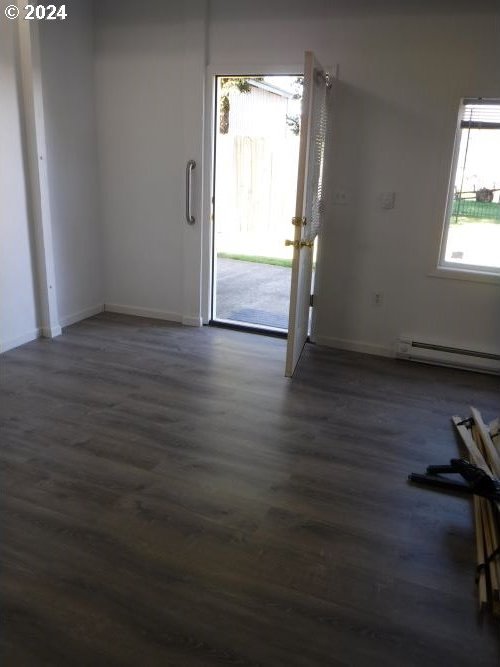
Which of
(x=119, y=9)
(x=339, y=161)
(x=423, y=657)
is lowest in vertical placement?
(x=423, y=657)

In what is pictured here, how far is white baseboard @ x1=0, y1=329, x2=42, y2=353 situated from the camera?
12.6ft

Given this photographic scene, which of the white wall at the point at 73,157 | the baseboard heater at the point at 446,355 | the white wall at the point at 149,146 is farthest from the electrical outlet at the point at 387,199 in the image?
the white wall at the point at 73,157

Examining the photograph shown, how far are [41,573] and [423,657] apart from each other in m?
1.28

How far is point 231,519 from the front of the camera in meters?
2.20

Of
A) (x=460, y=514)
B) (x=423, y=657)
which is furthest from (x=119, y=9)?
(x=423, y=657)

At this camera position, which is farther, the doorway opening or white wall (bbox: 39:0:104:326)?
the doorway opening

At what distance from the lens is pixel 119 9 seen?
416cm

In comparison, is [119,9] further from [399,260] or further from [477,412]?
[477,412]

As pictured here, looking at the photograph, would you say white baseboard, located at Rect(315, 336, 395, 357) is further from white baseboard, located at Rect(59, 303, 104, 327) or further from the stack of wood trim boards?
white baseboard, located at Rect(59, 303, 104, 327)

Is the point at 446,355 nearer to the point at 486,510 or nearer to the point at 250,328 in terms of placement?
the point at 250,328

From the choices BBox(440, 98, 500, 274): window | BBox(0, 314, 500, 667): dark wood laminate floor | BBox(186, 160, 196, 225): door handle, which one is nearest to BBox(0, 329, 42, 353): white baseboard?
BBox(0, 314, 500, 667): dark wood laminate floor

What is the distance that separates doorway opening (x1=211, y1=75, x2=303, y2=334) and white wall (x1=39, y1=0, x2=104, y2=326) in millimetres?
2248

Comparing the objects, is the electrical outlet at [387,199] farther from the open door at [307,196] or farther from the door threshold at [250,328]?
the door threshold at [250,328]

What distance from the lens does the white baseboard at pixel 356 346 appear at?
161 inches
